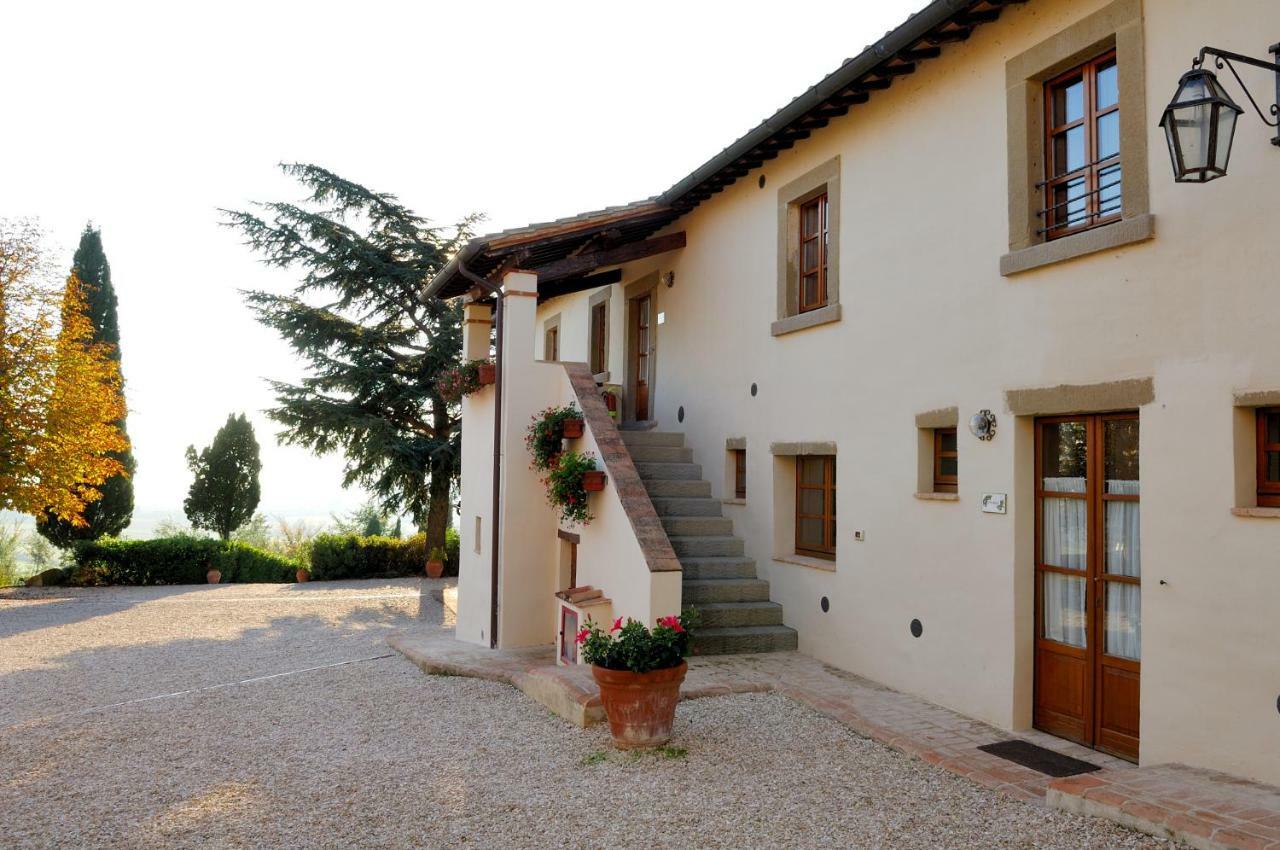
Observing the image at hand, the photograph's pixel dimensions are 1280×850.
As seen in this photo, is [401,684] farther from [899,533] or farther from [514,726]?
[899,533]

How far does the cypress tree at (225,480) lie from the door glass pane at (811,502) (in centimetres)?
1869

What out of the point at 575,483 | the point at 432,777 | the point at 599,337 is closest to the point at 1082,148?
the point at 575,483

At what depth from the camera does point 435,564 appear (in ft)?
67.4

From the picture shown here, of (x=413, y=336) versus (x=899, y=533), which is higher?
(x=413, y=336)

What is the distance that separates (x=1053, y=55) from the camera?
5.62m

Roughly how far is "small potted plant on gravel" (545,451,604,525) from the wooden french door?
13.6 ft

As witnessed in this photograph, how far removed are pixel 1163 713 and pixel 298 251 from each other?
19.0m

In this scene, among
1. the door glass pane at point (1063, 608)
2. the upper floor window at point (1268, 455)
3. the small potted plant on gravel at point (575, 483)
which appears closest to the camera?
the upper floor window at point (1268, 455)

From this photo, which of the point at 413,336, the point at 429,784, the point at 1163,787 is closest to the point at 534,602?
the point at 429,784

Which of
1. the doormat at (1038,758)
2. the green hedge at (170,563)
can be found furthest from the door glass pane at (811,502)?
the green hedge at (170,563)

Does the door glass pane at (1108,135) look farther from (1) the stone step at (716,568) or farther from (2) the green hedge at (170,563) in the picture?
(2) the green hedge at (170,563)

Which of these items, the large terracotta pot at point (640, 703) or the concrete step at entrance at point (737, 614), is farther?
the concrete step at entrance at point (737, 614)

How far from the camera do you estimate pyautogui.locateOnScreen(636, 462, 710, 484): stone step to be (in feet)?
32.8

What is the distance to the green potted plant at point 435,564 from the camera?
67.3 feet
